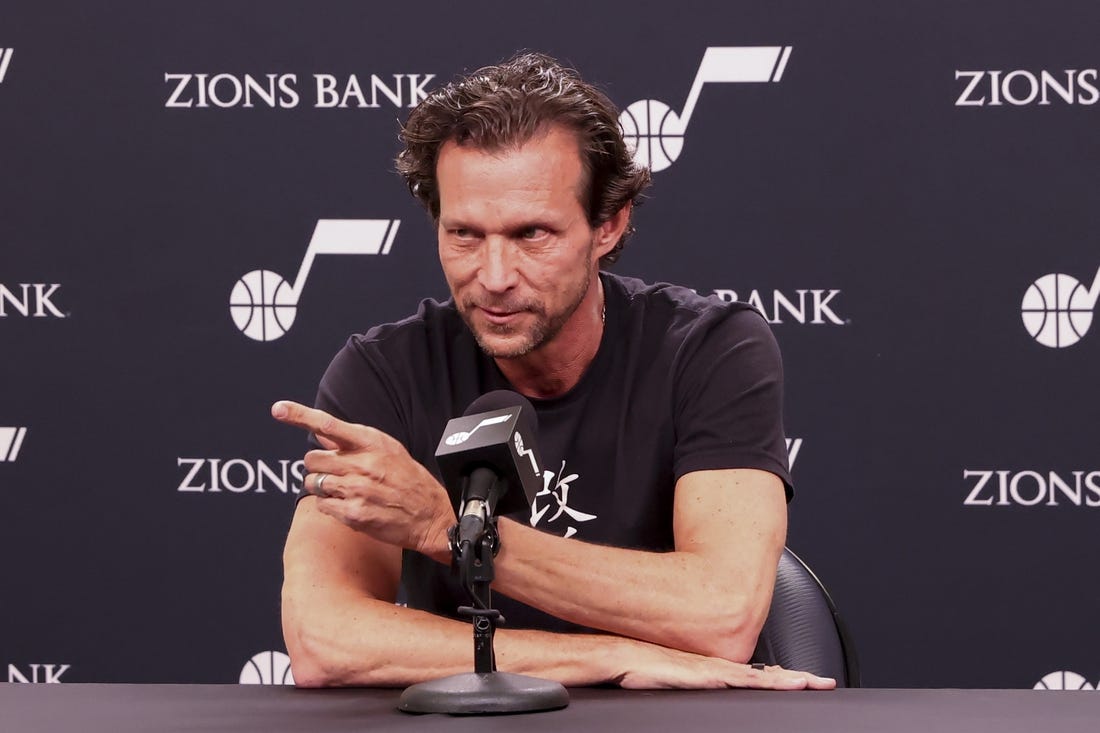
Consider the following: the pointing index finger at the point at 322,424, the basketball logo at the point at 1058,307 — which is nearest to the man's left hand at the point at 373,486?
the pointing index finger at the point at 322,424

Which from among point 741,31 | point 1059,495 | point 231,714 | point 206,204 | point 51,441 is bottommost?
Answer: point 231,714

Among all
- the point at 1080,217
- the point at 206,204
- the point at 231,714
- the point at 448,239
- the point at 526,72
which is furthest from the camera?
the point at 206,204

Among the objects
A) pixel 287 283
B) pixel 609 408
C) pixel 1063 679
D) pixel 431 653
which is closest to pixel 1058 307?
pixel 1063 679

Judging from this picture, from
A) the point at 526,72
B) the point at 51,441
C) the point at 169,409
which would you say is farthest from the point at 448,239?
the point at 51,441

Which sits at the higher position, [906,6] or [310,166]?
[906,6]

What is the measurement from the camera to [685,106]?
10.4 ft

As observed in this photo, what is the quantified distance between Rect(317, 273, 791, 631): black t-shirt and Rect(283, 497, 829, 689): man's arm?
268 mm

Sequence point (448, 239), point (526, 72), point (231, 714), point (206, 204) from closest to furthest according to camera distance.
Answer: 1. point (231, 714)
2. point (448, 239)
3. point (526, 72)
4. point (206, 204)

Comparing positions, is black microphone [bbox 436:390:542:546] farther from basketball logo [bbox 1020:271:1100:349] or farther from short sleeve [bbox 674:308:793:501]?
basketball logo [bbox 1020:271:1100:349]

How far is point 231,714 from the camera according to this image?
59.3 inches

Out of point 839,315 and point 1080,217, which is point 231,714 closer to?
point 839,315

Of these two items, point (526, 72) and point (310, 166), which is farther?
point (310, 166)

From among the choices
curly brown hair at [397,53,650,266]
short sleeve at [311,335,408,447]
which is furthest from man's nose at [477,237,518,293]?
short sleeve at [311,335,408,447]

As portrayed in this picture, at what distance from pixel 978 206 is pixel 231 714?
2.19 meters
